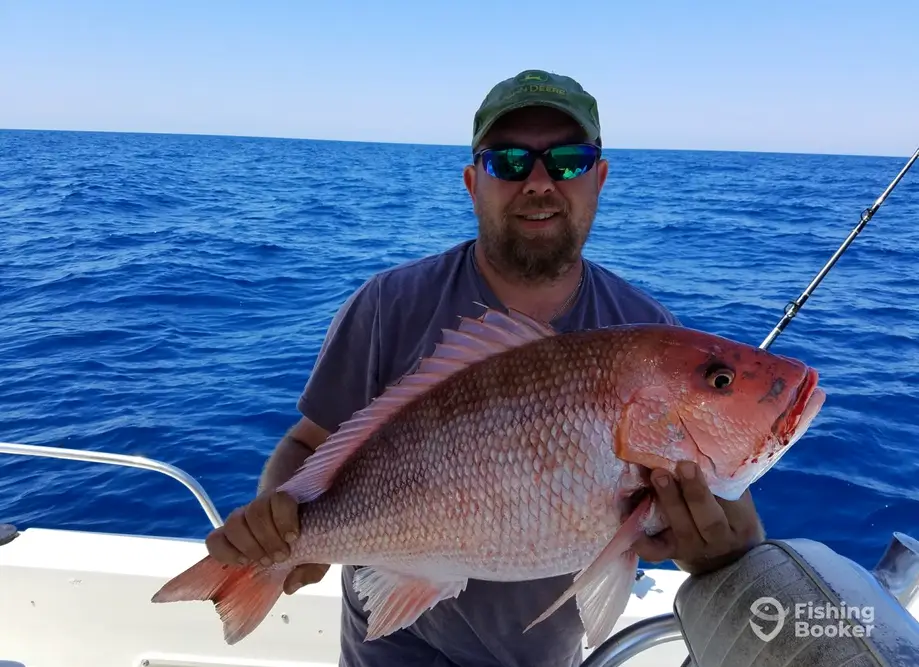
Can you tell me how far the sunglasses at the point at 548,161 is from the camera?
211 centimetres

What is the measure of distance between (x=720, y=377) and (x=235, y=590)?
4.55ft

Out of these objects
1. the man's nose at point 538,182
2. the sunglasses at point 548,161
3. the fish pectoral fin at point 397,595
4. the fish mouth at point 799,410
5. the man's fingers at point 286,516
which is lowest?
the fish pectoral fin at point 397,595

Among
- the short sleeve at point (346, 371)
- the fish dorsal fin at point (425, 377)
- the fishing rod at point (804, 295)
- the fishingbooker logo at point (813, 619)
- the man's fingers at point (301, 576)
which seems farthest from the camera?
the fishing rod at point (804, 295)

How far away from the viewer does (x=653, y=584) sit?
2998 mm

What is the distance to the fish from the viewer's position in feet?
4.65

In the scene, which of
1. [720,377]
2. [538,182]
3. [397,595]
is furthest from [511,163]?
[397,595]

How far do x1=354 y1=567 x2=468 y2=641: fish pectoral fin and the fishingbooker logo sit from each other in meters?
0.72

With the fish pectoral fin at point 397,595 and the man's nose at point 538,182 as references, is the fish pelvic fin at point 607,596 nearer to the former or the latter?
the fish pectoral fin at point 397,595

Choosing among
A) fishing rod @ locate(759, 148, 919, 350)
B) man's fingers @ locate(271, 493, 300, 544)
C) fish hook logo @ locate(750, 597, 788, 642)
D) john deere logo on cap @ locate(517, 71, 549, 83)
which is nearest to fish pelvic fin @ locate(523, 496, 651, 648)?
fish hook logo @ locate(750, 597, 788, 642)

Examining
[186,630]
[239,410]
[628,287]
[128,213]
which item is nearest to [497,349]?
[628,287]

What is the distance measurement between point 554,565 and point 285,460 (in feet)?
3.35

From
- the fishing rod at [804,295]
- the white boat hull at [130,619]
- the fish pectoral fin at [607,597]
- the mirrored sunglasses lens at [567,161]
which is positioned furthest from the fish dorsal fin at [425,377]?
the fishing rod at [804,295]

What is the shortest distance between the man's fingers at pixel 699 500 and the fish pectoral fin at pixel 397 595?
63 cm

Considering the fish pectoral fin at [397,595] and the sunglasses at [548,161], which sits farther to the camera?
the sunglasses at [548,161]
